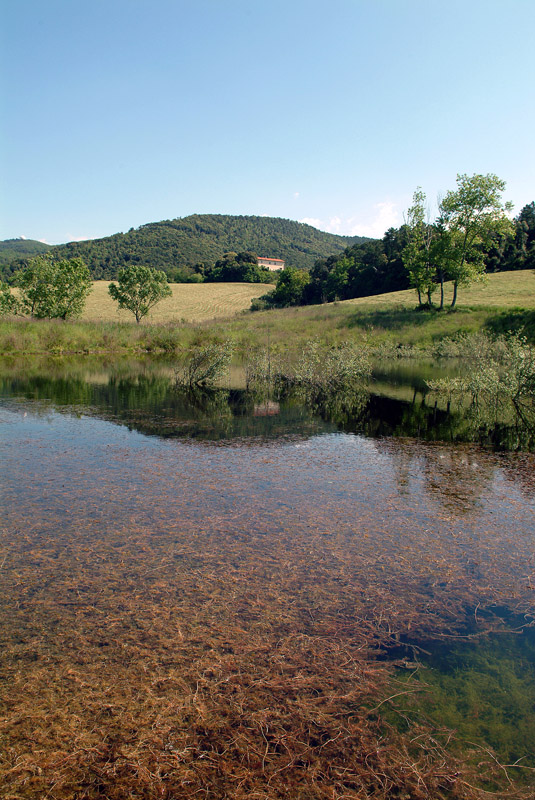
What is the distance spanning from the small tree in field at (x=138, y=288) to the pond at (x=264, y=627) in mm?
44634

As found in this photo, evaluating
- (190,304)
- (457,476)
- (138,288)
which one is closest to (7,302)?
(138,288)

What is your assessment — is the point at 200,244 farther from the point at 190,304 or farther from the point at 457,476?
the point at 457,476

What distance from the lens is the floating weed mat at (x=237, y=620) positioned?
2918 mm

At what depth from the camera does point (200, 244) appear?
136750 mm

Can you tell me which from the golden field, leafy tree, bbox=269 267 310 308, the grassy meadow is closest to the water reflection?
the grassy meadow

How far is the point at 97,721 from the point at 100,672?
18.5 inches

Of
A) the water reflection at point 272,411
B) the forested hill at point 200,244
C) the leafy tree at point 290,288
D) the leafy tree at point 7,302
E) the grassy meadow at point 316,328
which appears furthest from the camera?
the forested hill at point 200,244

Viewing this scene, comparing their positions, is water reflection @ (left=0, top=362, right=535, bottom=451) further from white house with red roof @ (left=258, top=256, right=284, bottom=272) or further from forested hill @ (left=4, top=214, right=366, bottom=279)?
white house with red roof @ (left=258, top=256, right=284, bottom=272)

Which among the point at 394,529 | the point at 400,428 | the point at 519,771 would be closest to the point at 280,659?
the point at 519,771

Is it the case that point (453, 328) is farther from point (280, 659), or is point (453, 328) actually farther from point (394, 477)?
point (280, 659)

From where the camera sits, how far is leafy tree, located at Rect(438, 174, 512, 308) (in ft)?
141

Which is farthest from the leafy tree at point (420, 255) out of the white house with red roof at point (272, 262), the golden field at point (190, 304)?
the white house with red roof at point (272, 262)

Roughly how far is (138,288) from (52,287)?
11440 mm

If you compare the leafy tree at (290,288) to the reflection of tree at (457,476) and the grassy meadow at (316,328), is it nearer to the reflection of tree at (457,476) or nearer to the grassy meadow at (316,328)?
the grassy meadow at (316,328)
